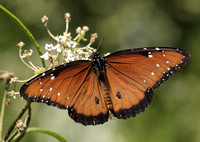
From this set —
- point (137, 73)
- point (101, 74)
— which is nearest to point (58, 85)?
point (101, 74)

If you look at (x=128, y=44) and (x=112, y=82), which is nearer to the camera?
(x=112, y=82)

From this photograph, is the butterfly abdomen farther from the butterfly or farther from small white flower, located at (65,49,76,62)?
small white flower, located at (65,49,76,62)

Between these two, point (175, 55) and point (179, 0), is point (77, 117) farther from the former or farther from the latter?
point (179, 0)

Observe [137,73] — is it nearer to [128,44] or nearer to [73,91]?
[73,91]

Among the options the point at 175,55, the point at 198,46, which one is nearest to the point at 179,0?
the point at 198,46

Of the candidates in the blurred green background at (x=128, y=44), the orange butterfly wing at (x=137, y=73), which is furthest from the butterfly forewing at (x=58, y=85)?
the blurred green background at (x=128, y=44)

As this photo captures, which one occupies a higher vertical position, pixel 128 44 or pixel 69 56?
pixel 128 44

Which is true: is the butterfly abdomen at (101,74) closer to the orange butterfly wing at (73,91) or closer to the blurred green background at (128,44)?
the orange butterfly wing at (73,91)
